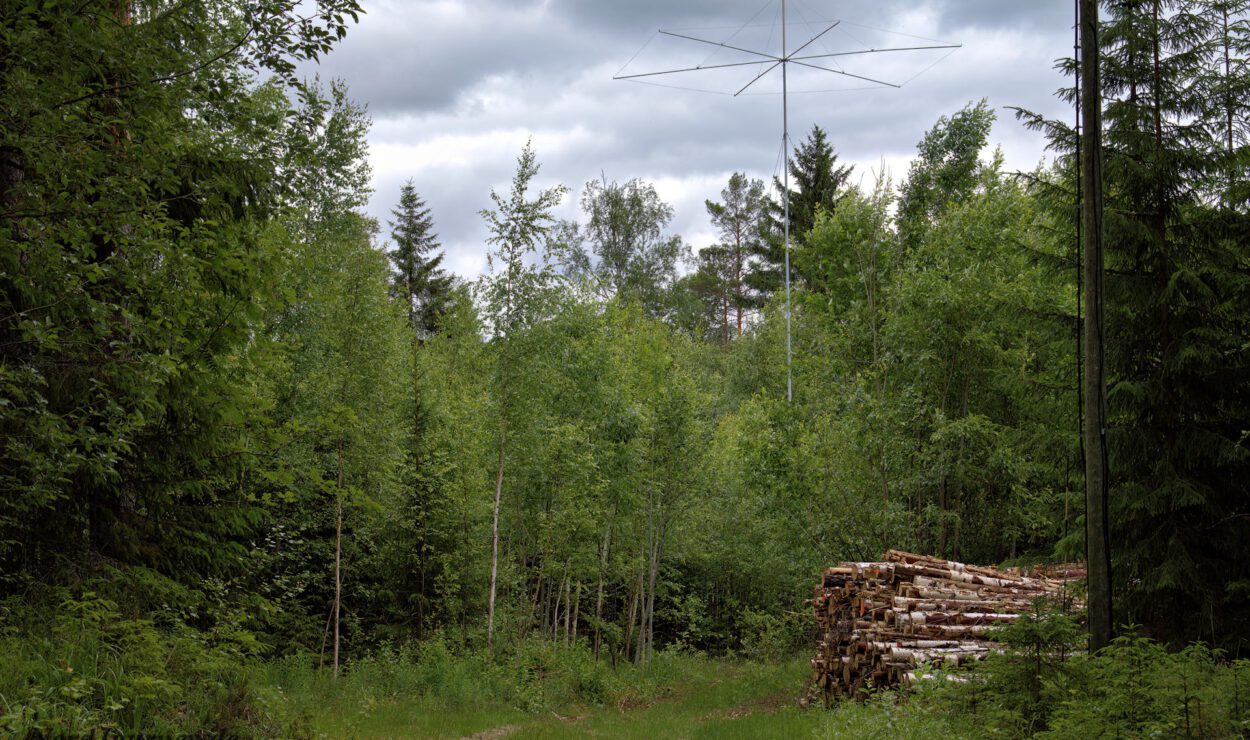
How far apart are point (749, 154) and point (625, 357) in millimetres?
16399

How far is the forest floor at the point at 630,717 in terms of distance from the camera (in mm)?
10984

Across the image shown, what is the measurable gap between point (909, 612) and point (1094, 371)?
17.2 feet

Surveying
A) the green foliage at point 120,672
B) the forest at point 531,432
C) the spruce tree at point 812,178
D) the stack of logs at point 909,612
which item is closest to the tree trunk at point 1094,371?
the forest at point 531,432

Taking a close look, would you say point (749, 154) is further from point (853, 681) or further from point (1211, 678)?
point (1211, 678)

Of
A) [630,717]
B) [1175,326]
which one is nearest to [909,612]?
[1175,326]

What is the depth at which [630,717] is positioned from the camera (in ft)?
46.4

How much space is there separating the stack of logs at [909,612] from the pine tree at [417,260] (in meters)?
30.0

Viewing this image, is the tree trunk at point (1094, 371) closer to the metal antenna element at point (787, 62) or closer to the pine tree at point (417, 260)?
the metal antenna element at point (787, 62)

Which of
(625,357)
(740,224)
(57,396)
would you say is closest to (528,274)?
(625,357)

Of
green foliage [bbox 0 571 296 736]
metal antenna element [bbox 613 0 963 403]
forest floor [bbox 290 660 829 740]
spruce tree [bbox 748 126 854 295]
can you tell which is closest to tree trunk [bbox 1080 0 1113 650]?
forest floor [bbox 290 660 829 740]

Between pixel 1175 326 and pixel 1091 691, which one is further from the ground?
pixel 1175 326

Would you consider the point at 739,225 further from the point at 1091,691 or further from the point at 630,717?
the point at 1091,691

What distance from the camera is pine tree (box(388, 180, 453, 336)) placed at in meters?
39.9

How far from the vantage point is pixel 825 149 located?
3241 cm
